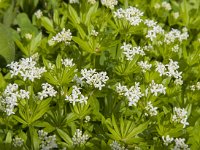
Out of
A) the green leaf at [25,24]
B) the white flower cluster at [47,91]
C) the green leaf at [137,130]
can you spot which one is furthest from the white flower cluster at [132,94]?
the green leaf at [25,24]

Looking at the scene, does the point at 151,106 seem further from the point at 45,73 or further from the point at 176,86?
the point at 45,73

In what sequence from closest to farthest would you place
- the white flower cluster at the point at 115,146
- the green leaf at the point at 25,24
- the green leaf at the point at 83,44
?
the white flower cluster at the point at 115,146 → the green leaf at the point at 83,44 → the green leaf at the point at 25,24

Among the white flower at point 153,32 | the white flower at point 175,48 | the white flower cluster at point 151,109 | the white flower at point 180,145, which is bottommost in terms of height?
the white flower at point 180,145

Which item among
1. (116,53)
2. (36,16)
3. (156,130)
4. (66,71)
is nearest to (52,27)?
(36,16)

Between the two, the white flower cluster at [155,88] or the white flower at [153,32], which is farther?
the white flower at [153,32]

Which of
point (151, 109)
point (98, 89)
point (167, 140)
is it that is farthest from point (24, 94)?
point (167, 140)

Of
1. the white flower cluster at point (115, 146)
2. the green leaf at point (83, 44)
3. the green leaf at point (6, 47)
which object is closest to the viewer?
the white flower cluster at point (115, 146)

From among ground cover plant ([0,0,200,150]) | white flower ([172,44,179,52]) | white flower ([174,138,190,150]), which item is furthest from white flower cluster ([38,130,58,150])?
white flower ([172,44,179,52])

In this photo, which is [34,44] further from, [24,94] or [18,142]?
[18,142]

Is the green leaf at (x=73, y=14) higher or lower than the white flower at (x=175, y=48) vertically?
higher

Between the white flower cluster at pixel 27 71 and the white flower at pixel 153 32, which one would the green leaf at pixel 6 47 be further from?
the white flower at pixel 153 32
